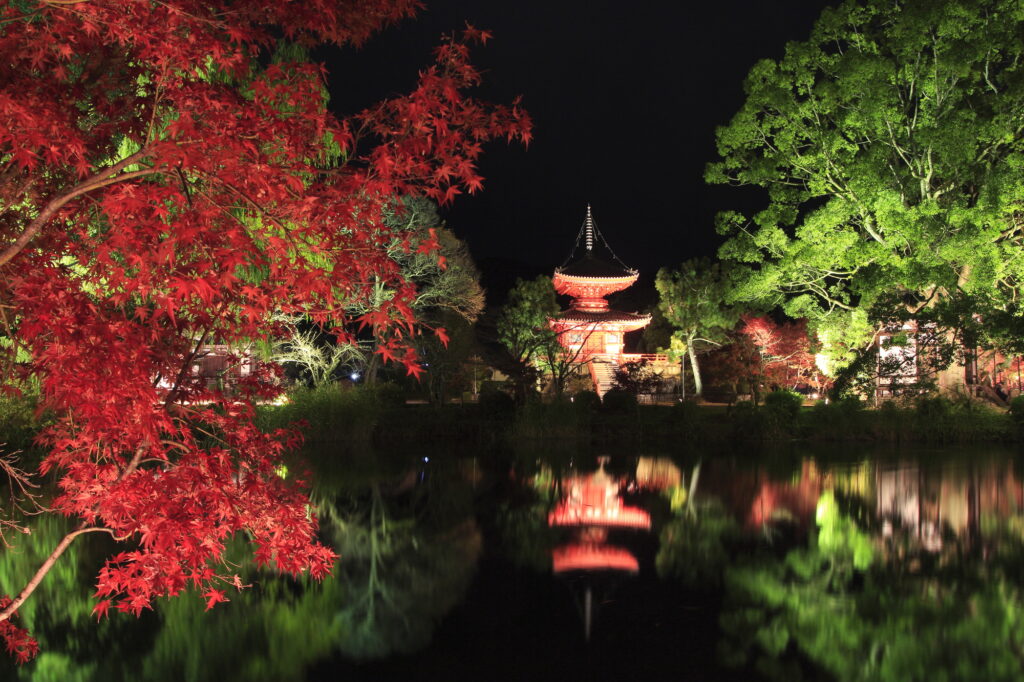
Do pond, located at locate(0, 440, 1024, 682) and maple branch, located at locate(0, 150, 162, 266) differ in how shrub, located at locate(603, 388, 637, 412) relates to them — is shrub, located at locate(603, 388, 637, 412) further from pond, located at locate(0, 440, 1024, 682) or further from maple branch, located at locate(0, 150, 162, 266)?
maple branch, located at locate(0, 150, 162, 266)

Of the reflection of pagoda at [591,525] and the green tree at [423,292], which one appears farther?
the green tree at [423,292]

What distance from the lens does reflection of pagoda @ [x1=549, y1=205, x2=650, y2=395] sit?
29.6 meters

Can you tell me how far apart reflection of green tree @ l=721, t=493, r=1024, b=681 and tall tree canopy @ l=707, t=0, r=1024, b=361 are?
1048cm

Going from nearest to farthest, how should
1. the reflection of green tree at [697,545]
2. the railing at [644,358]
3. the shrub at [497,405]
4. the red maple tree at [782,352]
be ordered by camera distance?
1. the reflection of green tree at [697,545]
2. the shrub at [497,405]
3. the red maple tree at [782,352]
4. the railing at [644,358]

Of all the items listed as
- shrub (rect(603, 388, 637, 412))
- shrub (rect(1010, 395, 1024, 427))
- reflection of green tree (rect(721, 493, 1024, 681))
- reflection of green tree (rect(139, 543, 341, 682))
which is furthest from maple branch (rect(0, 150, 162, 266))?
shrub (rect(1010, 395, 1024, 427))

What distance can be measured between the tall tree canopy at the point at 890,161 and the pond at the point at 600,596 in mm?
7968

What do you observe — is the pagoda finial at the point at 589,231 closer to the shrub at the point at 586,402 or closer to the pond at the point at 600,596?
the shrub at the point at 586,402

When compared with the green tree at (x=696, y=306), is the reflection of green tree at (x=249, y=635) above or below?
below

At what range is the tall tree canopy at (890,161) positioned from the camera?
16.2 metres

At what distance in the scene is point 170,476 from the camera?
116 inches

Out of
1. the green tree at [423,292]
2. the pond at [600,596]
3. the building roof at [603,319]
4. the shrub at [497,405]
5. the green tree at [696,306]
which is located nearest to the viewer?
the pond at [600,596]

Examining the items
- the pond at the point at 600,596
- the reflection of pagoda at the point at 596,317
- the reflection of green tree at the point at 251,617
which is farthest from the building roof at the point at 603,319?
the reflection of green tree at the point at 251,617

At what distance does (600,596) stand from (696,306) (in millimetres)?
21043

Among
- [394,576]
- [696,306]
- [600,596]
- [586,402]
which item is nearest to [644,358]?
[696,306]
